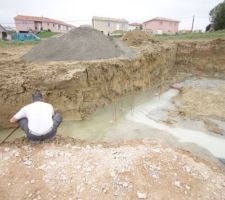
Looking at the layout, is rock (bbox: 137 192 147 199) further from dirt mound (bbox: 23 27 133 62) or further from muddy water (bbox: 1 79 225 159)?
dirt mound (bbox: 23 27 133 62)

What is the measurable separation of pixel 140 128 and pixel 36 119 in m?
2.89

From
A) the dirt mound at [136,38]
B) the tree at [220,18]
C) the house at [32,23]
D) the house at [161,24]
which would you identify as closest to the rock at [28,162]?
the dirt mound at [136,38]

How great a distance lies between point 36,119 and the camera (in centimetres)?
370

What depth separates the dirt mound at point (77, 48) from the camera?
730 centimetres

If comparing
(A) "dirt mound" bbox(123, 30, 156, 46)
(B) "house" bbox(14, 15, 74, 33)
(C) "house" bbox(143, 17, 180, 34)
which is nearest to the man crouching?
Answer: (A) "dirt mound" bbox(123, 30, 156, 46)

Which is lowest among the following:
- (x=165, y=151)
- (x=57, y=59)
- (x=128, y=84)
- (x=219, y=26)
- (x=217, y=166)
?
(x=217, y=166)

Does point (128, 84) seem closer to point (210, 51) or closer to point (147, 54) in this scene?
point (147, 54)

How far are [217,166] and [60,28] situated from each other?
4169 centimetres

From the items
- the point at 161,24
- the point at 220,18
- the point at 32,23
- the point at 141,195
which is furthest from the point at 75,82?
the point at 161,24

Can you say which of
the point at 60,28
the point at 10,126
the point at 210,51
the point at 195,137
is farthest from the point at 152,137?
the point at 60,28

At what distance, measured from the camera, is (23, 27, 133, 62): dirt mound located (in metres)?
7.30

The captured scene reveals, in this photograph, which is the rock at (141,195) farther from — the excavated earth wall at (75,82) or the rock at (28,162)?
the excavated earth wall at (75,82)

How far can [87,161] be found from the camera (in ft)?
11.9

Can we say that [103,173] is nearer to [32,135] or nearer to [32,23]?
[32,135]
